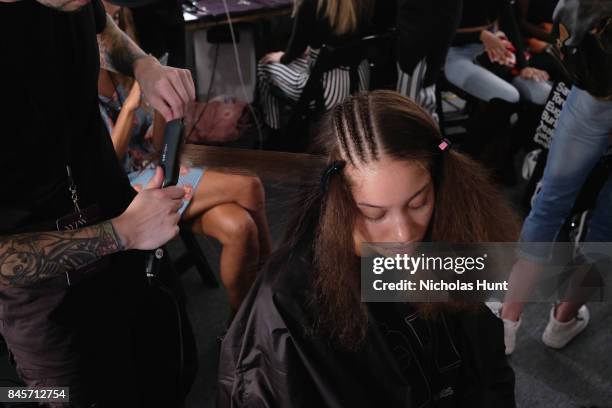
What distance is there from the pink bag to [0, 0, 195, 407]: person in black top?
4.58ft

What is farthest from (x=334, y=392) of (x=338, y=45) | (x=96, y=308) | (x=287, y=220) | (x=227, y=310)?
(x=338, y=45)

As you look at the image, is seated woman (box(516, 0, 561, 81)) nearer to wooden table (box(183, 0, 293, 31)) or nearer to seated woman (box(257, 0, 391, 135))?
seated woman (box(257, 0, 391, 135))

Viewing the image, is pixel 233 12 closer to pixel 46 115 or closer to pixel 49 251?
pixel 46 115

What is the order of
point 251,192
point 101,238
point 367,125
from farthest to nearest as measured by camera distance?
point 251,192 < point 101,238 < point 367,125

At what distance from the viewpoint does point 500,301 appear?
6.23ft

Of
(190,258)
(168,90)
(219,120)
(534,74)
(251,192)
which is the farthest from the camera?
(219,120)

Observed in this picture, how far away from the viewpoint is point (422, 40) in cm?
231

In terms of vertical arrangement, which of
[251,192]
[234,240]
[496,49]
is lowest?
[234,240]

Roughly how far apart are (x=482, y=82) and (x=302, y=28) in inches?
38.2

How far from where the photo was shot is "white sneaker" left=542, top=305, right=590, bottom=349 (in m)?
2.00

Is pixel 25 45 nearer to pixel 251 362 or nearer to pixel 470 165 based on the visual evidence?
pixel 251 362

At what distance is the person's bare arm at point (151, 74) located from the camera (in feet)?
4.12

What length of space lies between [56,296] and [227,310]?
1.13 meters

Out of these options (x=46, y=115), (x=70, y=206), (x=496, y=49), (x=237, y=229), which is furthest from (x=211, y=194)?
(x=496, y=49)
